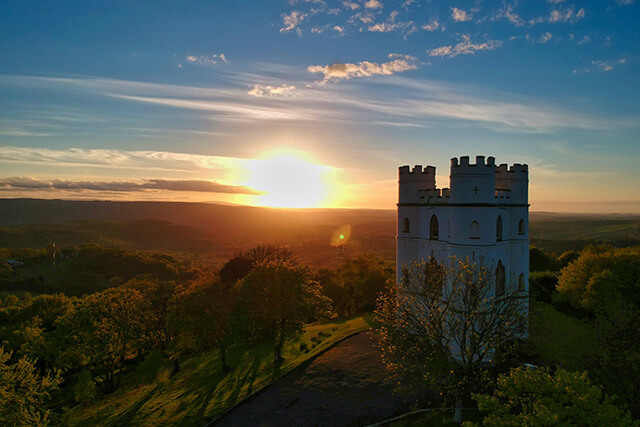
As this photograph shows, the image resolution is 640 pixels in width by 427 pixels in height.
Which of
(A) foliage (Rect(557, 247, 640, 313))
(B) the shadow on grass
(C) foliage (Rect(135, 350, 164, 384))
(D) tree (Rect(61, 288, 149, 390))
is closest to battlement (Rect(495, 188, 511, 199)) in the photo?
(A) foliage (Rect(557, 247, 640, 313))

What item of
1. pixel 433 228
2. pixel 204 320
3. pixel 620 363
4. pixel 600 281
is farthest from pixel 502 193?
pixel 204 320

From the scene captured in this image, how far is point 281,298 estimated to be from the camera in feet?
125

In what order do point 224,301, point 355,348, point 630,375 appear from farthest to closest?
point 224,301 → point 355,348 → point 630,375

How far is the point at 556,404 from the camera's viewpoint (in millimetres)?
14156

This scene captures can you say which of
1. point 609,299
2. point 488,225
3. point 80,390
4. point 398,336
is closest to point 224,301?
point 80,390

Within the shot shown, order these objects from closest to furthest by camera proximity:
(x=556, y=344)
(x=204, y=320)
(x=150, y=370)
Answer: (x=556, y=344), (x=204, y=320), (x=150, y=370)

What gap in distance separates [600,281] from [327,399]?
1577 inches

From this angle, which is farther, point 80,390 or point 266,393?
point 80,390

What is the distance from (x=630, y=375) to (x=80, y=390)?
47.7 meters

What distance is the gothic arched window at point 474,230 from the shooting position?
30.1 metres

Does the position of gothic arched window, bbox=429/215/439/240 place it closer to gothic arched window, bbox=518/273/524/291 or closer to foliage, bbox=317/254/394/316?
gothic arched window, bbox=518/273/524/291

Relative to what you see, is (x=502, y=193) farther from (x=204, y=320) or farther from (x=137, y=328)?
(x=137, y=328)

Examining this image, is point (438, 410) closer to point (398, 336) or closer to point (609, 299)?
point (398, 336)

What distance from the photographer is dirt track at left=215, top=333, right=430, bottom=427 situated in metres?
24.9
